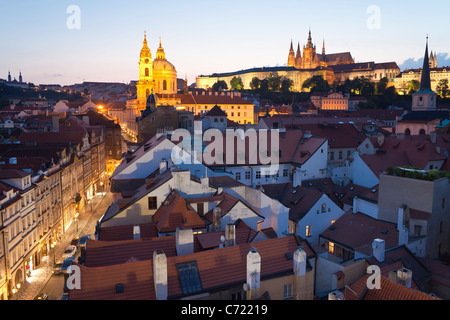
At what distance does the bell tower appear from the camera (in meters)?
131

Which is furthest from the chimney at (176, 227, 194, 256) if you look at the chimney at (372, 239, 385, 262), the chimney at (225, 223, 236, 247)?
the chimney at (372, 239, 385, 262)

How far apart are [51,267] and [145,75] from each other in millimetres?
104884

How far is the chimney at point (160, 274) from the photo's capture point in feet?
53.2

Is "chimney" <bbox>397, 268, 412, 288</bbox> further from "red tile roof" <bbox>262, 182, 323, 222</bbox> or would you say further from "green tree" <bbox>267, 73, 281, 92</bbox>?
"green tree" <bbox>267, 73, 281, 92</bbox>

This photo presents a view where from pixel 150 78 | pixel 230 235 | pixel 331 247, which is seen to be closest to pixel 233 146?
pixel 331 247

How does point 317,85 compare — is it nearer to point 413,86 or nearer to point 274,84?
point 274,84

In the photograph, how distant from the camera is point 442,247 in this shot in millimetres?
28859

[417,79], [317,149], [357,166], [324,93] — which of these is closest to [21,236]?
[317,149]

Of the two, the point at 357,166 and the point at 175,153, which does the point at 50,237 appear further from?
the point at 357,166

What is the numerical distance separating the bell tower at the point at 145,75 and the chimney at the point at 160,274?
119 meters
